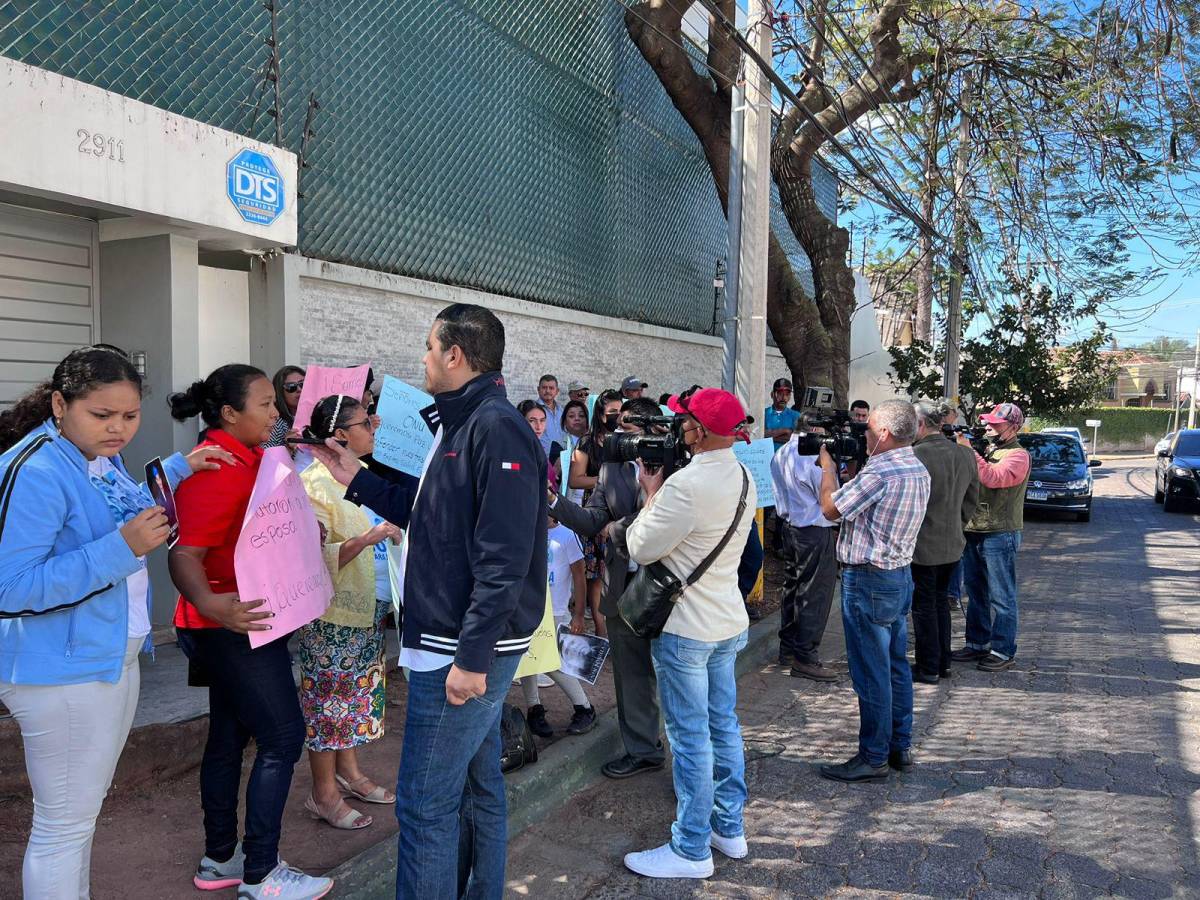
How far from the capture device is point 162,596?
227 inches

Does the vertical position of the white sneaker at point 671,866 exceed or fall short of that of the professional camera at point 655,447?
it falls short

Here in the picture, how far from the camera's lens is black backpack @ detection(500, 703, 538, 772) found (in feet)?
13.5

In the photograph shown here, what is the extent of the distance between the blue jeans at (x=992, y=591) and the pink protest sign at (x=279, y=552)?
530 centimetres

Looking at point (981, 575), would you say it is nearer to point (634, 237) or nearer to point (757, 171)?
point (757, 171)

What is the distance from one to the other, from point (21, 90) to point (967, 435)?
6.76 m

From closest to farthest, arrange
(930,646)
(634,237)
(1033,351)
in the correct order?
(930,646), (634,237), (1033,351)

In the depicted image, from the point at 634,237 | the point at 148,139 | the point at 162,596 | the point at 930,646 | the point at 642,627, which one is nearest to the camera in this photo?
the point at 642,627

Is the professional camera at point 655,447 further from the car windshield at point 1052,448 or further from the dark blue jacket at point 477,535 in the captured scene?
the car windshield at point 1052,448

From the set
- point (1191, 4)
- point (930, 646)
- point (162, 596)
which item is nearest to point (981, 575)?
point (930, 646)

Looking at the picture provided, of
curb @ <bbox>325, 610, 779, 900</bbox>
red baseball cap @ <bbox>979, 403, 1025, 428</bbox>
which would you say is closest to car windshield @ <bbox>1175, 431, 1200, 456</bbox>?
red baseball cap @ <bbox>979, 403, 1025, 428</bbox>

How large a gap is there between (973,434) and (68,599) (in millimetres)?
6772

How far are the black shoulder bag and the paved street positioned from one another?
3.38ft

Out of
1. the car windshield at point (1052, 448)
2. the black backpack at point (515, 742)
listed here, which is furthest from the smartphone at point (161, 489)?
the car windshield at point (1052, 448)

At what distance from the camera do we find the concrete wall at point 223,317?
20.5ft
